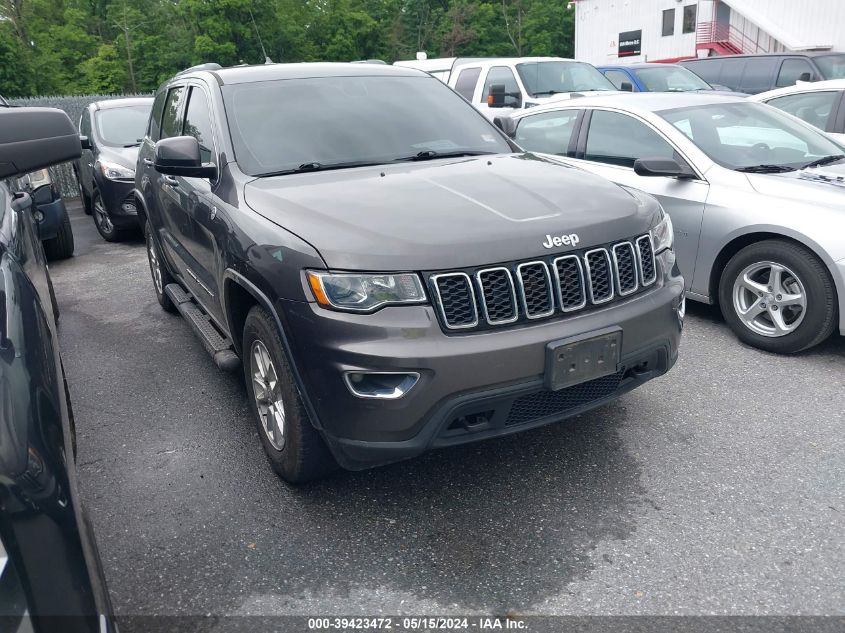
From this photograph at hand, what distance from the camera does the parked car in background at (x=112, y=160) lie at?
890 centimetres

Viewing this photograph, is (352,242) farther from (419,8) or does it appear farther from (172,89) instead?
(419,8)

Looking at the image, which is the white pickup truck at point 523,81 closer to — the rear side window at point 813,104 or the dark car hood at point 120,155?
the rear side window at point 813,104

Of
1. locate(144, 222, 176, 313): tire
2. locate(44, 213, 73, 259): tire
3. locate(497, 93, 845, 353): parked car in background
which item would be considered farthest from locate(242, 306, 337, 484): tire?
locate(44, 213, 73, 259): tire

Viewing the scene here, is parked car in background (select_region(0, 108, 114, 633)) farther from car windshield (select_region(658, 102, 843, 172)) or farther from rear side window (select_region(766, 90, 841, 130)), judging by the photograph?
rear side window (select_region(766, 90, 841, 130))

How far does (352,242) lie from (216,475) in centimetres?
143

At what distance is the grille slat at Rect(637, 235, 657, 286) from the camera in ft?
10.7

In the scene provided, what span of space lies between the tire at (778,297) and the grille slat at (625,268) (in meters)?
1.82

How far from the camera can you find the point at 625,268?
3188mm

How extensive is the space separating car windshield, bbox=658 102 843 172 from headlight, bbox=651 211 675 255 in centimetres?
180

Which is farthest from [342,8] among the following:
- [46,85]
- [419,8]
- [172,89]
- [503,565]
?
[503,565]

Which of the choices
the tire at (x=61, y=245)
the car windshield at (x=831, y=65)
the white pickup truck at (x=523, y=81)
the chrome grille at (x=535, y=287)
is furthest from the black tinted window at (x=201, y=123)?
the car windshield at (x=831, y=65)

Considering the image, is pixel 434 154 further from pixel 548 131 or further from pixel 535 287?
pixel 548 131

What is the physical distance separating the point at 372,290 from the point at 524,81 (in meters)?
9.28

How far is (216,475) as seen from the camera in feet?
11.7
